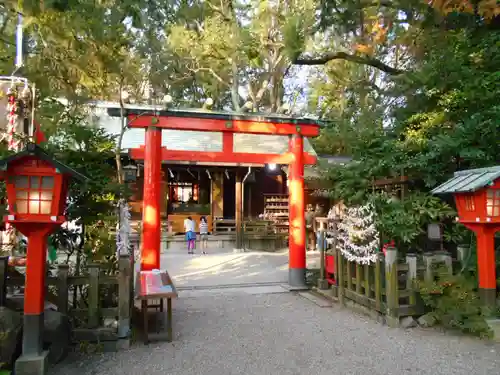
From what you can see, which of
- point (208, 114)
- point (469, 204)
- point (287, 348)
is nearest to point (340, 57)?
point (208, 114)

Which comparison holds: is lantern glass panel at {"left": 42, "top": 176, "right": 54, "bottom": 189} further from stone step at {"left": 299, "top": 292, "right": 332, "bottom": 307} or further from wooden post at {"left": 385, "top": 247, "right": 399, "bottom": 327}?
stone step at {"left": 299, "top": 292, "right": 332, "bottom": 307}

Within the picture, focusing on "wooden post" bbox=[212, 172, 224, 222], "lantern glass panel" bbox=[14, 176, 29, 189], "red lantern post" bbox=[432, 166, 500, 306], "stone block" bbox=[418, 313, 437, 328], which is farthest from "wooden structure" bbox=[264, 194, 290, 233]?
"lantern glass panel" bbox=[14, 176, 29, 189]

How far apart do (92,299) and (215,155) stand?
4.39 meters

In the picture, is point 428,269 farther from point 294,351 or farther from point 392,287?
point 294,351

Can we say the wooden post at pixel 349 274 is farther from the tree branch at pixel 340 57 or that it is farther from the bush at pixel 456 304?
the tree branch at pixel 340 57

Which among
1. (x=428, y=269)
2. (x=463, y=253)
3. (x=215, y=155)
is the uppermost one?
(x=215, y=155)

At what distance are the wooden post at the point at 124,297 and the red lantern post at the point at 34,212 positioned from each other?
1.01 m

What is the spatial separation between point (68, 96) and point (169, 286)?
4.25 meters

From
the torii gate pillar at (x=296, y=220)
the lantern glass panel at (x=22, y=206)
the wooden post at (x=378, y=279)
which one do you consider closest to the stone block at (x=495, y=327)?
the wooden post at (x=378, y=279)

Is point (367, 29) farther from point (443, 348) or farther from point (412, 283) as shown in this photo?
point (443, 348)

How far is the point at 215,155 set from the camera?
28.3 feet

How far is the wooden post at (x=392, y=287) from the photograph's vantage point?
5844 mm

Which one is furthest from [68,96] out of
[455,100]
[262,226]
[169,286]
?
[262,226]

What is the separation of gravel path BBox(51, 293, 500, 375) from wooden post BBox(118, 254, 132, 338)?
305mm
